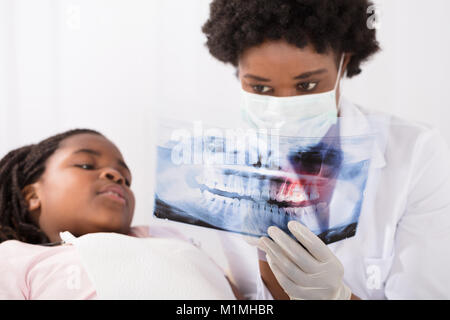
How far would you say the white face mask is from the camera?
0.88m

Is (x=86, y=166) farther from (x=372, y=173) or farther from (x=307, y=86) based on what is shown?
(x=372, y=173)

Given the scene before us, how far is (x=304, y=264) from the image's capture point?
2.67 feet

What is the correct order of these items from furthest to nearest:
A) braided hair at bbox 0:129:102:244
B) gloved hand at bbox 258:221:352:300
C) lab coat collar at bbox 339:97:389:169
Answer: braided hair at bbox 0:129:102:244 < lab coat collar at bbox 339:97:389:169 < gloved hand at bbox 258:221:352:300

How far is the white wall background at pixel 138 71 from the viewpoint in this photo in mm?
1082

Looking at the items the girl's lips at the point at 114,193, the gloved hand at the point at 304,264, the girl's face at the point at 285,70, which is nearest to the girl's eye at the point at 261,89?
the girl's face at the point at 285,70

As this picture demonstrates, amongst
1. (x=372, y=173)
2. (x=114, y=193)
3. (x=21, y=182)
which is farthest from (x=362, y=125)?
(x=21, y=182)

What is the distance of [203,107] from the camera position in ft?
3.52

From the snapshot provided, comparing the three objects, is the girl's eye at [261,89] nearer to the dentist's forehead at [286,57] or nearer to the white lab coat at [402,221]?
the dentist's forehead at [286,57]

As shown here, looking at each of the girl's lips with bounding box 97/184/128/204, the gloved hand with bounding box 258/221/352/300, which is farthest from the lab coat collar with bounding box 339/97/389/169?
the girl's lips with bounding box 97/184/128/204

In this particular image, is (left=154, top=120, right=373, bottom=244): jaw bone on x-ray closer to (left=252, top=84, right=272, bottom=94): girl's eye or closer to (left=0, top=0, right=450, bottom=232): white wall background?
(left=252, top=84, right=272, bottom=94): girl's eye
